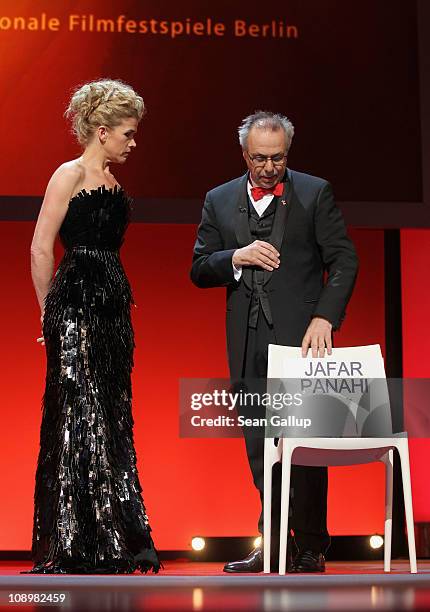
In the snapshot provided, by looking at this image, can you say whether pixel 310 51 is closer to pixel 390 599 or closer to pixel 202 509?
pixel 202 509

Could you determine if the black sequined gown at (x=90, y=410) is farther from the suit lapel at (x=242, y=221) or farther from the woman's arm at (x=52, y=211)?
the suit lapel at (x=242, y=221)

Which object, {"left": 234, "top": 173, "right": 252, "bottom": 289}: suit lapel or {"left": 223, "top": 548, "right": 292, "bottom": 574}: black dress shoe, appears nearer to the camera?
{"left": 223, "top": 548, "right": 292, "bottom": 574}: black dress shoe

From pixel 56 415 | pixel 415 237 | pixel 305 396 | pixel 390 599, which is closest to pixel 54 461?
pixel 56 415

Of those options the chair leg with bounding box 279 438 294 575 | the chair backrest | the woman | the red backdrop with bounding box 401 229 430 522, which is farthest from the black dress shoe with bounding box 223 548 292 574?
the red backdrop with bounding box 401 229 430 522

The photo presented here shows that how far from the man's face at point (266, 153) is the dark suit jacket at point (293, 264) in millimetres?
107

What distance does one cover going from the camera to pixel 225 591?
267 centimetres

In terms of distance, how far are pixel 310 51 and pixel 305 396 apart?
1733 mm

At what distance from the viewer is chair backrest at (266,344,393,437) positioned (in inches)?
127

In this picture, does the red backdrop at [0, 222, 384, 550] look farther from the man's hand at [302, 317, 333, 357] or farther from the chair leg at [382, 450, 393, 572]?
the man's hand at [302, 317, 333, 357]

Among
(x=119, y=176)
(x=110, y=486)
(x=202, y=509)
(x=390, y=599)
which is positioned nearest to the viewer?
(x=390, y=599)

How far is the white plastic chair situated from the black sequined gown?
0.42 meters

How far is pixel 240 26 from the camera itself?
4387 millimetres

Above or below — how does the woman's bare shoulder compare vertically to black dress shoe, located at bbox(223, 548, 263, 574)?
above

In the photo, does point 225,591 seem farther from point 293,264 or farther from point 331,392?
point 293,264
